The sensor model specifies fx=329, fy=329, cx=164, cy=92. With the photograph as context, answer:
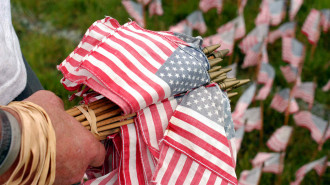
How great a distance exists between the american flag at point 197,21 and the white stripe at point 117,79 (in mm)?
895

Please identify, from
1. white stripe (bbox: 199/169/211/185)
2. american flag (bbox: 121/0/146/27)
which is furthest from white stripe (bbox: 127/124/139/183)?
american flag (bbox: 121/0/146/27)

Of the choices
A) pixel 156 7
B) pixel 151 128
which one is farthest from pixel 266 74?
pixel 151 128

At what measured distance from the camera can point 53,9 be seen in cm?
192

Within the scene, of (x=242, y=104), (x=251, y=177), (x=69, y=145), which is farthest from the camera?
(x=242, y=104)

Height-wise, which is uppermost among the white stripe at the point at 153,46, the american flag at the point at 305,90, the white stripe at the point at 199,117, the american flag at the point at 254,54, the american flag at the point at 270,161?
the white stripe at the point at 153,46

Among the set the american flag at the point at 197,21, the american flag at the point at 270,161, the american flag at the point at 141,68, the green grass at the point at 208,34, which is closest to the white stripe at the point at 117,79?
the american flag at the point at 141,68

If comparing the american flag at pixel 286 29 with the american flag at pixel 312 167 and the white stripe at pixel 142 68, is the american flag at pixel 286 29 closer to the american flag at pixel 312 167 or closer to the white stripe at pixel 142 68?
the american flag at pixel 312 167

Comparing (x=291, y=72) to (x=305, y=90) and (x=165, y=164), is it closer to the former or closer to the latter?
(x=305, y=90)

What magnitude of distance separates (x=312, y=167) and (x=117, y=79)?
872mm

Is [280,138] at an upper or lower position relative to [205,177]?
lower

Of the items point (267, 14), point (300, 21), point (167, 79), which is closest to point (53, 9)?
point (267, 14)

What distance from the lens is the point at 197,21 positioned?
4.77ft

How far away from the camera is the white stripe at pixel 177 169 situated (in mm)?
632

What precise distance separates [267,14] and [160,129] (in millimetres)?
910
